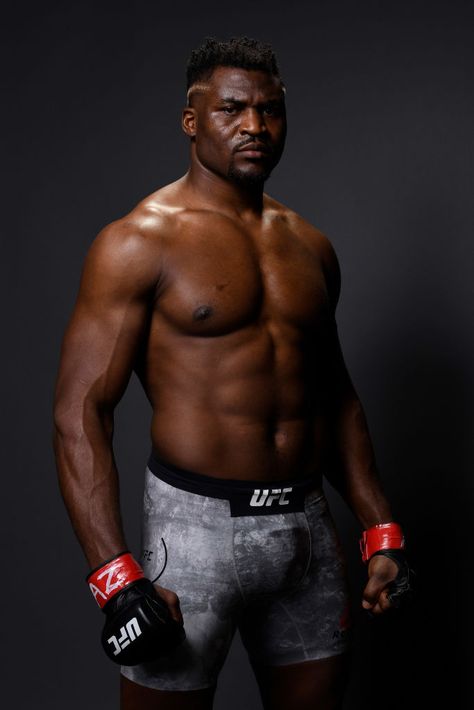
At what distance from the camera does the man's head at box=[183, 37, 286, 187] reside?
8.77 feet

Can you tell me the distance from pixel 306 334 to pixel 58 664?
2045mm

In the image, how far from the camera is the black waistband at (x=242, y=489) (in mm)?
2605

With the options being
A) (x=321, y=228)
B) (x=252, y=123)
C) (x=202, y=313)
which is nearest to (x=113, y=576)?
(x=202, y=313)

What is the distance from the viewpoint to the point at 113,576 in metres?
2.43

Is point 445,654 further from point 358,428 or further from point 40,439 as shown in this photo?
point 40,439

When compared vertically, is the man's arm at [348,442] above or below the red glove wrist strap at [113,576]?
above

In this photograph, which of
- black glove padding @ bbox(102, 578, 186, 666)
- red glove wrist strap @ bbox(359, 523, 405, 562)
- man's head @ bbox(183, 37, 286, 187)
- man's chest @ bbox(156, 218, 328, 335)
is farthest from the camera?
red glove wrist strap @ bbox(359, 523, 405, 562)

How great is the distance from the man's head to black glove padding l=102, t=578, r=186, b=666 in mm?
945

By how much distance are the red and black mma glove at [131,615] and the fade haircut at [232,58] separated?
1104 mm

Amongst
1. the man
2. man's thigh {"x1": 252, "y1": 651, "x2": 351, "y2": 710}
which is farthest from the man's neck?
man's thigh {"x1": 252, "y1": 651, "x2": 351, "y2": 710}

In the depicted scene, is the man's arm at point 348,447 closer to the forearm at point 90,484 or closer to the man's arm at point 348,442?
the man's arm at point 348,442

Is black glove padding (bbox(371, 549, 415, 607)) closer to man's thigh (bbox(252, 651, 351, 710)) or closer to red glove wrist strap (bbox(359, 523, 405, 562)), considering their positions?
red glove wrist strap (bbox(359, 523, 405, 562))

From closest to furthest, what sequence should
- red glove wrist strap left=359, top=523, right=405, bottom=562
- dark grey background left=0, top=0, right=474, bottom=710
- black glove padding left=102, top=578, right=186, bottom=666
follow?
black glove padding left=102, top=578, right=186, bottom=666
red glove wrist strap left=359, top=523, right=405, bottom=562
dark grey background left=0, top=0, right=474, bottom=710

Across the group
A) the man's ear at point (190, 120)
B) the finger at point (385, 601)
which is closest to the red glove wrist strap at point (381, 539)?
the finger at point (385, 601)
